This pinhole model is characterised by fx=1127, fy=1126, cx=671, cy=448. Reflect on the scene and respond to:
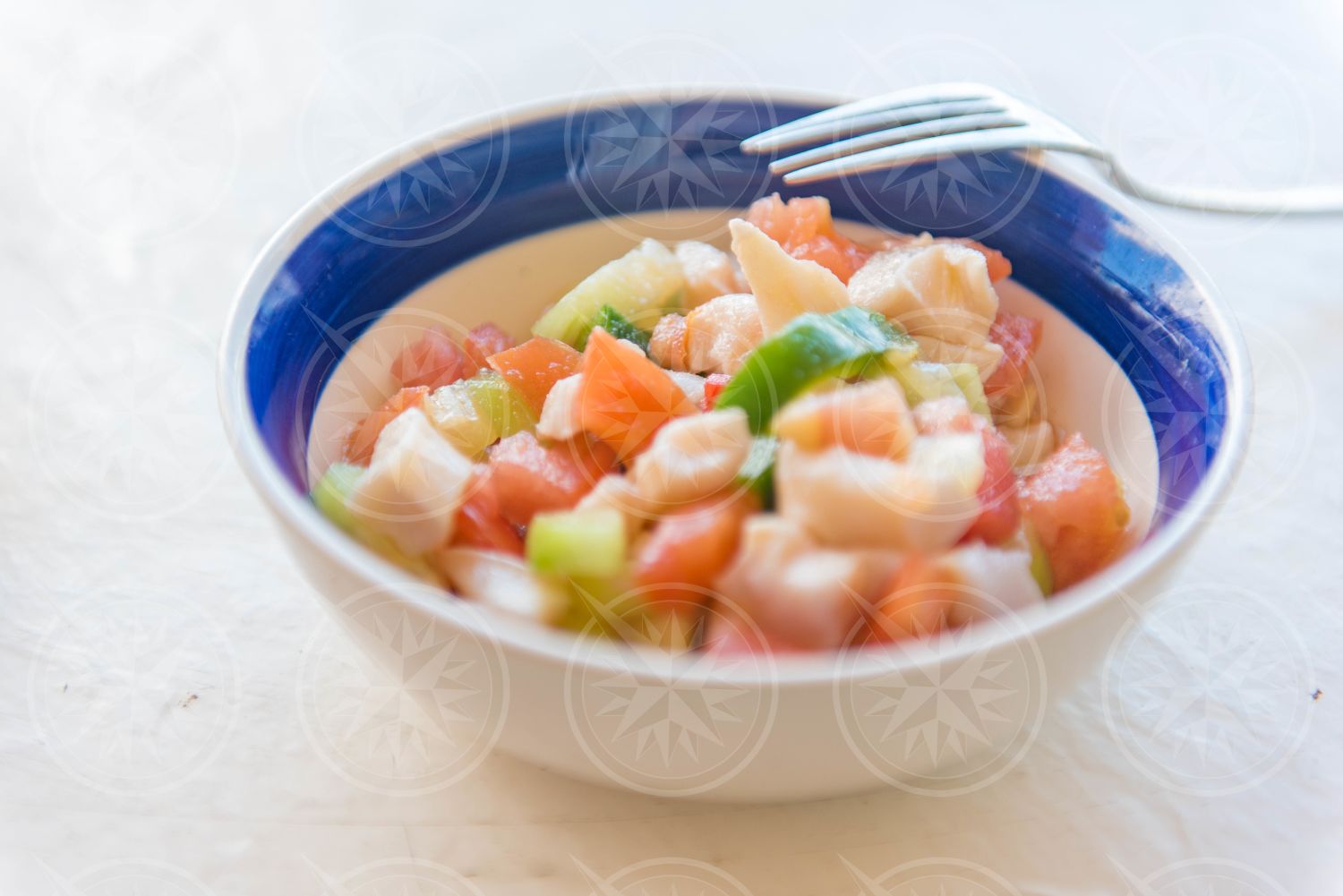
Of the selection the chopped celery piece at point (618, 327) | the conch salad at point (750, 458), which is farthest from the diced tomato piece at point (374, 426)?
the chopped celery piece at point (618, 327)

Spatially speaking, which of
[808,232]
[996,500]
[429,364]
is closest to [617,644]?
[996,500]

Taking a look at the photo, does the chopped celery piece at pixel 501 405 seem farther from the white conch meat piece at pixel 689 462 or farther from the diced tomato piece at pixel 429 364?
the white conch meat piece at pixel 689 462

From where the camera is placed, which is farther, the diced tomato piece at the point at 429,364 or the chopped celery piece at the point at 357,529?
the diced tomato piece at the point at 429,364

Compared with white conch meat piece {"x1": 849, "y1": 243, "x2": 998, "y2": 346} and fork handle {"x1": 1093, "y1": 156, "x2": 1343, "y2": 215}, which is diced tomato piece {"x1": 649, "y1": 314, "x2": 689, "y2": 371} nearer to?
white conch meat piece {"x1": 849, "y1": 243, "x2": 998, "y2": 346}

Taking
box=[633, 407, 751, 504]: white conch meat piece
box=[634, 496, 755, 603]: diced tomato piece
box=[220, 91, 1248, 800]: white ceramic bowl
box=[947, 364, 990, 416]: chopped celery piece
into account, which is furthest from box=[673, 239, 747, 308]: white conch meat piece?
box=[634, 496, 755, 603]: diced tomato piece

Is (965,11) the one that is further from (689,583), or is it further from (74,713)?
(74,713)

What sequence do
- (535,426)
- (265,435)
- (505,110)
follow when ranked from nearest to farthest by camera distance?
1. (265,435)
2. (535,426)
3. (505,110)

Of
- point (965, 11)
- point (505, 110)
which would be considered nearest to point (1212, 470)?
point (505, 110)
